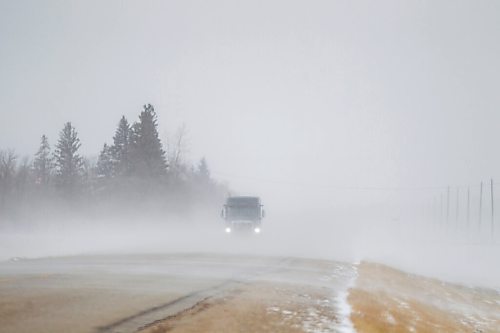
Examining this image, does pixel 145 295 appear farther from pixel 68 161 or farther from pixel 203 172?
pixel 203 172

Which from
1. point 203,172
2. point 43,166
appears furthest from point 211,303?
point 203,172

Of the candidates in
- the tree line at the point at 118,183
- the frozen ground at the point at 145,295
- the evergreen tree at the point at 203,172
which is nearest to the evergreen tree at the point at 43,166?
the tree line at the point at 118,183

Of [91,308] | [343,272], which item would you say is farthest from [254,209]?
[91,308]

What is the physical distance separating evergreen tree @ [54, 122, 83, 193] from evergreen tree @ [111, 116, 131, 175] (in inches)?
239

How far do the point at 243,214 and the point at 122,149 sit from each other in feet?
100

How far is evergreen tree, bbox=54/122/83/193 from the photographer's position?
70250mm

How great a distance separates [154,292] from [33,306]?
319cm

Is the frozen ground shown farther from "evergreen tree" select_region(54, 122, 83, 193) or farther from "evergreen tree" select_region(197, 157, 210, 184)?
"evergreen tree" select_region(197, 157, 210, 184)

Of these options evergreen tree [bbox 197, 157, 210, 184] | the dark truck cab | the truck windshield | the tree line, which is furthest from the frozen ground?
evergreen tree [bbox 197, 157, 210, 184]

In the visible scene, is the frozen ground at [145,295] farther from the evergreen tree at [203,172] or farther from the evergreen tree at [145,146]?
the evergreen tree at [203,172]

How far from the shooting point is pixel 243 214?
43125 mm

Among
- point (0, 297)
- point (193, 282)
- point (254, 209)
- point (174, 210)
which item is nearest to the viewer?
point (0, 297)

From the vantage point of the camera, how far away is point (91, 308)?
10.0 metres

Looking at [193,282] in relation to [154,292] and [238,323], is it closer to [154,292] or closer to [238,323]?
[154,292]
